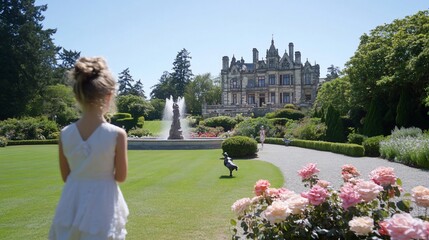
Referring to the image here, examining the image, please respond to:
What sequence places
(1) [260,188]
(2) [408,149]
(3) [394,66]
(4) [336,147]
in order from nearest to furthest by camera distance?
(1) [260,188], (2) [408,149], (4) [336,147], (3) [394,66]

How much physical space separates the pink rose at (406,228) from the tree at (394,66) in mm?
22323

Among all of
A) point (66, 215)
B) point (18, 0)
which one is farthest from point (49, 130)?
point (66, 215)

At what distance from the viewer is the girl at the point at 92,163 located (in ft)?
9.75

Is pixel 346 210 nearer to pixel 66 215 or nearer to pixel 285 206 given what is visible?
pixel 285 206

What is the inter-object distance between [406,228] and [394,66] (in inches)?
1058

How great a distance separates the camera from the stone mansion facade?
257ft

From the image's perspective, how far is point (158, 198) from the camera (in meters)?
10.1

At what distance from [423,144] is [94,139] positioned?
52.7ft

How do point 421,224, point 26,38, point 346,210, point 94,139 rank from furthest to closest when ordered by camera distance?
point 26,38 → point 346,210 → point 94,139 → point 421,224

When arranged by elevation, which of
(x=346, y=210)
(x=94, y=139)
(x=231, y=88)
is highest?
(x=231, y=88)

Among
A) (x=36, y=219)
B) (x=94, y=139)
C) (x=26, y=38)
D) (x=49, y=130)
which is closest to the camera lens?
(x=94, y=139)

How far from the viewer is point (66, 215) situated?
9.84ft

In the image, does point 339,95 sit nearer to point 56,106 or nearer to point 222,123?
point 222,123

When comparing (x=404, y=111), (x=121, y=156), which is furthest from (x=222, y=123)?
(x=121, y=156)
